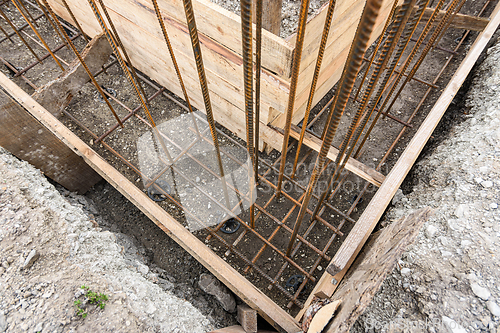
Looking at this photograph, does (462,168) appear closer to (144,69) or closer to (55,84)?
(144,69)

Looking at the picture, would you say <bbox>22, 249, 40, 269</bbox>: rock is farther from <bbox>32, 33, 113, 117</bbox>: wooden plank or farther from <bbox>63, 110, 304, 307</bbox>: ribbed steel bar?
<bbox>32, 33, 113, 117</bbox>: wooden plank

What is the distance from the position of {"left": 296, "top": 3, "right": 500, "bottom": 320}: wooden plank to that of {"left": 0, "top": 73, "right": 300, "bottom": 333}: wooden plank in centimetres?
18

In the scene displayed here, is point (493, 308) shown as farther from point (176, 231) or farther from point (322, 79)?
point (322, 79)

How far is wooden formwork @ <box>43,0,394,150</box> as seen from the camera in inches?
75.2

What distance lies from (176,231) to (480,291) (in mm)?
1780

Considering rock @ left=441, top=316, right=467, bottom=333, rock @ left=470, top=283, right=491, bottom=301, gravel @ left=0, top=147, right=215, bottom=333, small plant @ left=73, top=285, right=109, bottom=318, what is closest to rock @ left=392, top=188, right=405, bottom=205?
rock @ left=470, top=283, right=491, bottom=301

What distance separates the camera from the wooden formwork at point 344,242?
1.33 metres

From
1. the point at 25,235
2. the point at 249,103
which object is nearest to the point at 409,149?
the point at 249,103

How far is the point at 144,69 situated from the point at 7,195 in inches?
77.4

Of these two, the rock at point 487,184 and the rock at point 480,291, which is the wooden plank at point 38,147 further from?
the rock at point 487,184

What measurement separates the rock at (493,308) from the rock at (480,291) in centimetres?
2

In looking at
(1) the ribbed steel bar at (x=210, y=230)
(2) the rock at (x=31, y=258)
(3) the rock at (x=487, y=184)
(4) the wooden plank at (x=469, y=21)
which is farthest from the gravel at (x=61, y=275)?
(4) the wooden plank at (x=469, y=21)

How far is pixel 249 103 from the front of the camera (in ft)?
3.91

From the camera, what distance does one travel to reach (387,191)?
1880 millimetres
